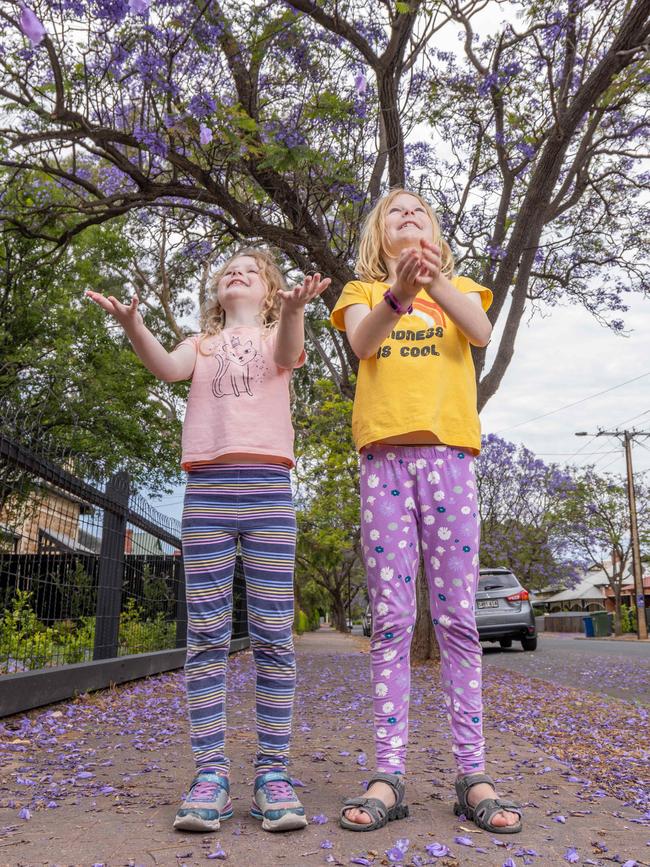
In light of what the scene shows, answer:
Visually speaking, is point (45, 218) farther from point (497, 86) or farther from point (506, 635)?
point (506, 635)

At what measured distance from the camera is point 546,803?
2.68m

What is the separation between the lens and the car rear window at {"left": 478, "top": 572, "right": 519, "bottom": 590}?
46.0ft

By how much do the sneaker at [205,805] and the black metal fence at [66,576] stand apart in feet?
7.71

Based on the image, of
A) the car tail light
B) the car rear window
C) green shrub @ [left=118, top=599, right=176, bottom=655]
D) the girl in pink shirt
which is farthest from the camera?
the car rear window

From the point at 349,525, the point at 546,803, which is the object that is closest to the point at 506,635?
the point at 349,525

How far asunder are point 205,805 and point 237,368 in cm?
144

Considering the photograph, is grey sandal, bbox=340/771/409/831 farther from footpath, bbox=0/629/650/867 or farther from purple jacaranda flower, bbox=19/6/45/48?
purple jacaranda flower, bbox=19/6/45/48

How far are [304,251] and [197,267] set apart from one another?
278 cm

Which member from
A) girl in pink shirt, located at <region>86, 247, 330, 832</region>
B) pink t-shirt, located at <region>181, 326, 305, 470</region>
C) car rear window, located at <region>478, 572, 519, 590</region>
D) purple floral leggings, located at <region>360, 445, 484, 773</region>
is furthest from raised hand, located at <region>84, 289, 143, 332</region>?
car rear window, located at <region>478, 572, 519, 590</region>

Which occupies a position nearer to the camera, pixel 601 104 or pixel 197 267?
pixel 601 104

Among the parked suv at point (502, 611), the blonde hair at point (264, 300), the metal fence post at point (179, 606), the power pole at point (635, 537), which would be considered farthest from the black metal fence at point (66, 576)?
the power pole at point (635, 537)

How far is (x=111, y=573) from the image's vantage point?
6.41 meters

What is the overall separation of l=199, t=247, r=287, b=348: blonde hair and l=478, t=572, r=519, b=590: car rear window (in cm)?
1175

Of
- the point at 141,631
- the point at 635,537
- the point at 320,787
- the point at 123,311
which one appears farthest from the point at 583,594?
the point at 123,311
